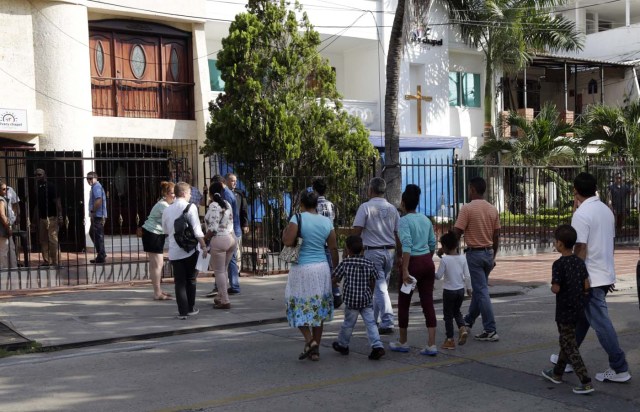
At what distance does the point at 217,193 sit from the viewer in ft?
33.5

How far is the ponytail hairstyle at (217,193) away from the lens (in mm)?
10039

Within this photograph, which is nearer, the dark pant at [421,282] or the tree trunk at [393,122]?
the dark pant at [421,282]

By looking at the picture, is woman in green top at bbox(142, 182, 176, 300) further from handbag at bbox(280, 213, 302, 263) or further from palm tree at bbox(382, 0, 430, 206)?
handbag at bbox(280, 213, 302, 263)

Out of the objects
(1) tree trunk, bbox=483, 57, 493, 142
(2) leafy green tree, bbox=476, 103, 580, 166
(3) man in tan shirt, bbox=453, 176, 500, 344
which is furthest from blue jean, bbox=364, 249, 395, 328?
(1) tree trunk, bbox=483, 57, 493, 142

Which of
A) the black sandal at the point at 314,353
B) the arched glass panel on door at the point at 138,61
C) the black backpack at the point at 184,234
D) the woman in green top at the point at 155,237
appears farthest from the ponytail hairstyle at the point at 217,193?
the arched glass panel on door at the point at 138,61

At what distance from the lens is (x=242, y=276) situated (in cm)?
1367

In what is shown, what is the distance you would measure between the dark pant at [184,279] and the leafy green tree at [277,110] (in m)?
6.07

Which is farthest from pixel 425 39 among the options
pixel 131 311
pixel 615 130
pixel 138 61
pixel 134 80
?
pixel 131 311

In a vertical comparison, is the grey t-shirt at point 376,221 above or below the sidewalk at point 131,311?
above

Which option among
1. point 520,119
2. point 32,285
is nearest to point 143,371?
point 32,285

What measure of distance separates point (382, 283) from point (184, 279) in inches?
108

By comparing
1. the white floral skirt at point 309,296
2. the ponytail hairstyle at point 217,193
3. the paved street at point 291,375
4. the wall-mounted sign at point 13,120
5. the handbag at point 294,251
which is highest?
the wall-mounted sign at point 13,120

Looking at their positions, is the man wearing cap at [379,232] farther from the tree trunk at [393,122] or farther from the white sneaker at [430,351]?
the tree trunk at [393,122]

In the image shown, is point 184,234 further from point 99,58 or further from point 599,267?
point 99,58
